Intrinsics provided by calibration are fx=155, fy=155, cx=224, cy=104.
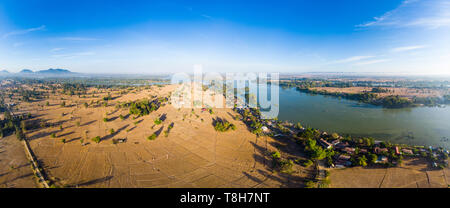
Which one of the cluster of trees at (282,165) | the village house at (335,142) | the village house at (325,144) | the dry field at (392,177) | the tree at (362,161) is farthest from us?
the village house at (335,142)

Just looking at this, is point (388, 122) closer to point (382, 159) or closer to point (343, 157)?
point (382, 159)

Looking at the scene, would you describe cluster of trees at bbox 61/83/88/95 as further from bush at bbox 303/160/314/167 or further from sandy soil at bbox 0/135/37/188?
bush at bbox 303/160/314/167

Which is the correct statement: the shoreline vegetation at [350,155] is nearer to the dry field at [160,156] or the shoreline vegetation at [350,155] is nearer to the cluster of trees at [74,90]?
the dry field at [160,156]

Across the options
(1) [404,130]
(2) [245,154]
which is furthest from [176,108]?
(1) [404,130]

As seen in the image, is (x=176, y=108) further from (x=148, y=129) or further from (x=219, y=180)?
(x=219, y=180)

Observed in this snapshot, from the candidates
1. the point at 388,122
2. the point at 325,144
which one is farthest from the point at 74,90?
the point at 388,122

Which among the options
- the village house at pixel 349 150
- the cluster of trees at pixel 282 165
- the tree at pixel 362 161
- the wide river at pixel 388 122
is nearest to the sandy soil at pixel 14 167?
the cluster of trees at pixel 282 165
